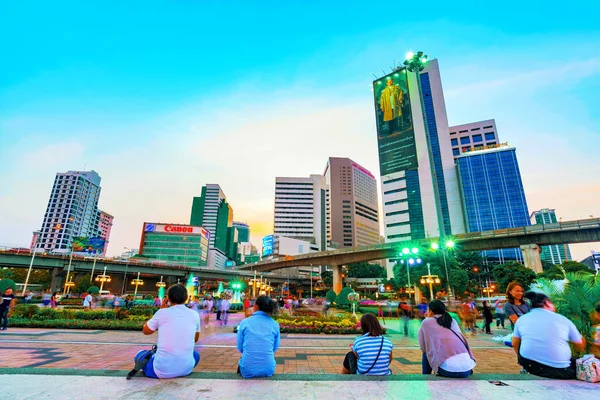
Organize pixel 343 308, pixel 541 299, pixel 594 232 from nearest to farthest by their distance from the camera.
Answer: pixel 541 299
pixel 594 232
pixel 343 308

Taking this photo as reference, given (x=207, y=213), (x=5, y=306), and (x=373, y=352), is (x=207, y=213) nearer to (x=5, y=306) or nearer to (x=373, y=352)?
(x=5, y=306)

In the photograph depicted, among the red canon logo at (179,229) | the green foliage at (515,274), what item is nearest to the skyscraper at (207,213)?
the red canon logo at (179,229)

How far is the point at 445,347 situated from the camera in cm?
423

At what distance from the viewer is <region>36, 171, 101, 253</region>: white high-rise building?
418 ft

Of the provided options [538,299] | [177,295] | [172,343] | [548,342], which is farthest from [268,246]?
[548,342]

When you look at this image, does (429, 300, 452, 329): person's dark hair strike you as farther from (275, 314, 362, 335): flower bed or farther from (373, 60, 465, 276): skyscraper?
(373, 60, 465, 276): skyscraper

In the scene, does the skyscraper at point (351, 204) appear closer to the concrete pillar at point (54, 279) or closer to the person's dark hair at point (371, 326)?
the concrete pillar at point (54, 279)

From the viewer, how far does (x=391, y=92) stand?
95.6 meters

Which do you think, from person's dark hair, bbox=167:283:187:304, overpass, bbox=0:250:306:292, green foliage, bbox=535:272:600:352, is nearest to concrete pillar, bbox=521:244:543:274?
green foliage, bbox=535:272:600:352

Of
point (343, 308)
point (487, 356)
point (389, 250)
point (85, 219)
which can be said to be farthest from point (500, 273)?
point (85, 219)

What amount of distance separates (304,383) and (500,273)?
47263 millimetres

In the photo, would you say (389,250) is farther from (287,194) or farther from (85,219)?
(85,219)

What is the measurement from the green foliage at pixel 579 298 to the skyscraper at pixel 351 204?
141619 millimetres

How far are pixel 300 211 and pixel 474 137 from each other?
78.5 metres
